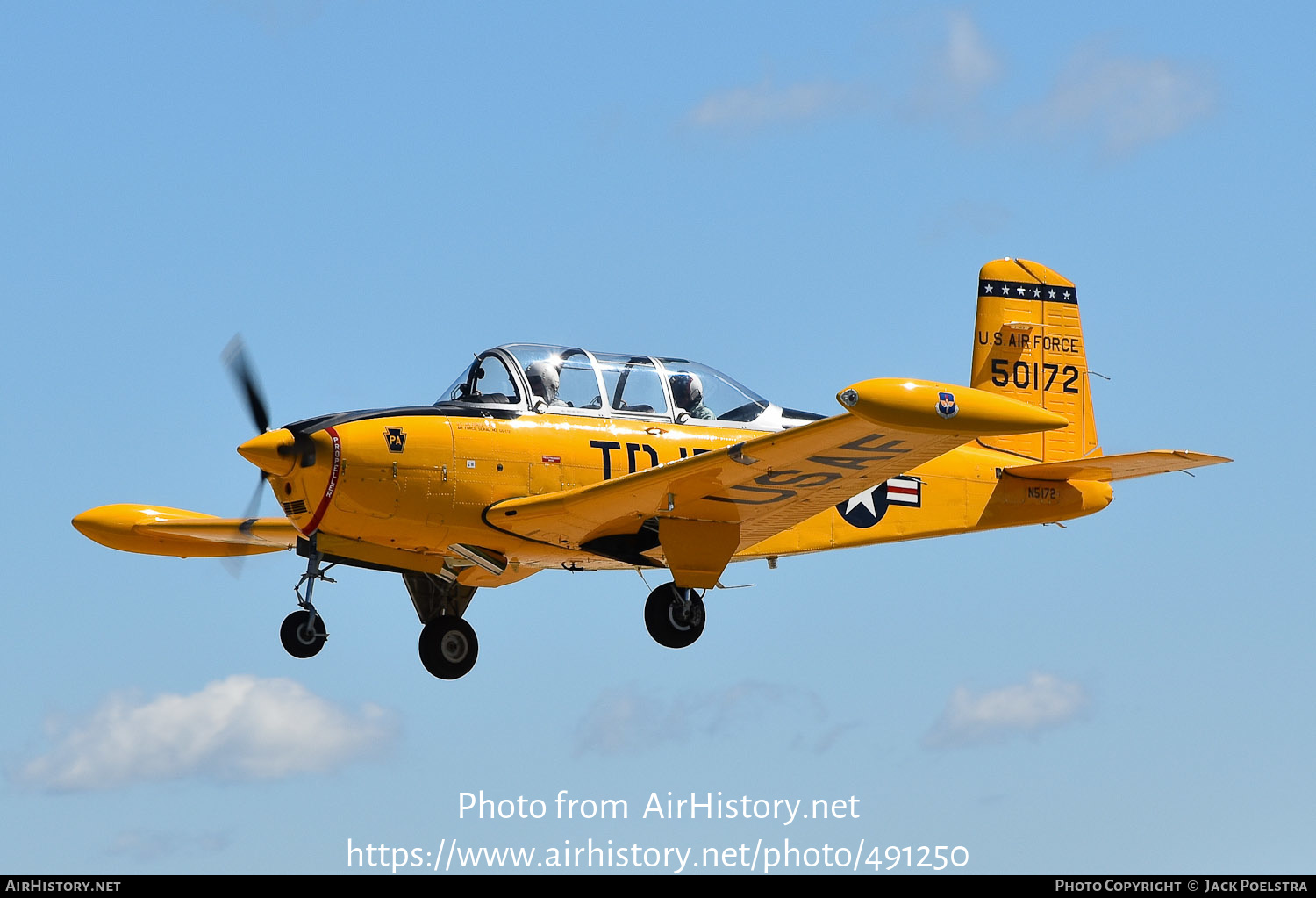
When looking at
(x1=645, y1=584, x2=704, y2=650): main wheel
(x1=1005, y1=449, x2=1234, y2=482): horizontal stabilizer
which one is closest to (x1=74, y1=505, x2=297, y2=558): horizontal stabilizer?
(x1=645, y1=584, x2=704, y2=650): main wheel

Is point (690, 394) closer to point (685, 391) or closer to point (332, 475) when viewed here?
point (685, 391)

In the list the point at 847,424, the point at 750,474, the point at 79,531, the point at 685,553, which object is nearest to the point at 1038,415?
the point at 847,424

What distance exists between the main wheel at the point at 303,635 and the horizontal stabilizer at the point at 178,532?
2120mm

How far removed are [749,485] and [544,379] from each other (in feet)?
8.59

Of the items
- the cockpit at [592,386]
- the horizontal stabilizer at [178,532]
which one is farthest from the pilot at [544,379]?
the horizontal stabilizer at [178,532]

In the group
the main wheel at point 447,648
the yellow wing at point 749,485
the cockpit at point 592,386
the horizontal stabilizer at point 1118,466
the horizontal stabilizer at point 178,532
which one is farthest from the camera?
the horizontal stabilizer at point 178,532

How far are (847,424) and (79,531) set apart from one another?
34.8 ft

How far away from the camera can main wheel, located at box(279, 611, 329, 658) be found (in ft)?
66.0

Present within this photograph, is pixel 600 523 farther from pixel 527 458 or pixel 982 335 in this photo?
pixel 982 335

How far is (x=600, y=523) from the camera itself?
64.5 ft

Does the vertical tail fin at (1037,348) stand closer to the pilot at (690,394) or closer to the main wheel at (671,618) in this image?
Answer: the pilot at (690,394)

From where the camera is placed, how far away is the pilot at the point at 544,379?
19859 mm

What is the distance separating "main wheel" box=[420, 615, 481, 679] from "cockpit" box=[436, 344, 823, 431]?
292 cm

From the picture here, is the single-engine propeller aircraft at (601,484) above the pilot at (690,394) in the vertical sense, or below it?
below
